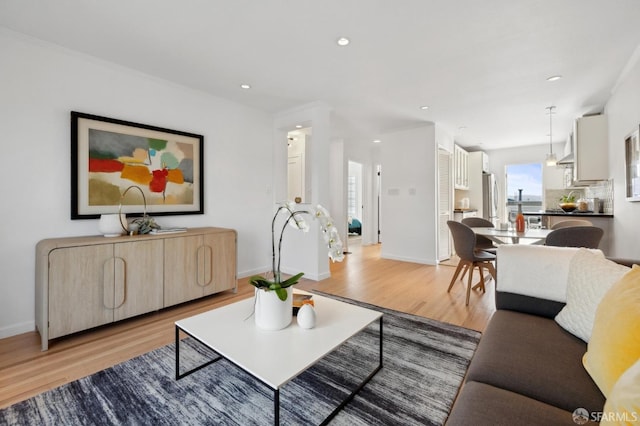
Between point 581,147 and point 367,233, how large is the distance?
4382mm

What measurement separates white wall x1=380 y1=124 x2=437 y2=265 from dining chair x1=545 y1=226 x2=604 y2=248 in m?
2.28

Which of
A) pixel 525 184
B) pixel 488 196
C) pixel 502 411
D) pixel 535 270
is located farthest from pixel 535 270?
pixel 525 184

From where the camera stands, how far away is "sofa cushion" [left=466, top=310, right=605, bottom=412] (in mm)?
→ 942

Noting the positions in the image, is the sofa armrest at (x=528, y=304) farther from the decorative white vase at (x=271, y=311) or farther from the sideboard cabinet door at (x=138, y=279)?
the sideboard cabinet door at (x=138, y=279)

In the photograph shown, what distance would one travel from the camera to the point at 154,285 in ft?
8.64

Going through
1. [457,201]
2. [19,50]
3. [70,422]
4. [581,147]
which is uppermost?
[19,50]

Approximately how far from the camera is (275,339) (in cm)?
140

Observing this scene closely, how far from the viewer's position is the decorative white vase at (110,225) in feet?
8.25

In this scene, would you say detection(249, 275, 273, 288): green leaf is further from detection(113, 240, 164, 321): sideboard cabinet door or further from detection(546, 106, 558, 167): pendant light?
A: detection(546, 106, 558, 167): pendant light

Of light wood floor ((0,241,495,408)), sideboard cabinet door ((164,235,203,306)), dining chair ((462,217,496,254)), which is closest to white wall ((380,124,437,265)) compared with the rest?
light wood floor ((0,241,495,408))

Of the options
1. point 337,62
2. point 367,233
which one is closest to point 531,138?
point 367,233

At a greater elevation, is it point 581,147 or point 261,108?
point 261,108

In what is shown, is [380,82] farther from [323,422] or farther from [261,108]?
[323,422]

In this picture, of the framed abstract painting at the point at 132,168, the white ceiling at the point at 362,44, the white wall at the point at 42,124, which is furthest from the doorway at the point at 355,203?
the white wall at the point at 42,124
